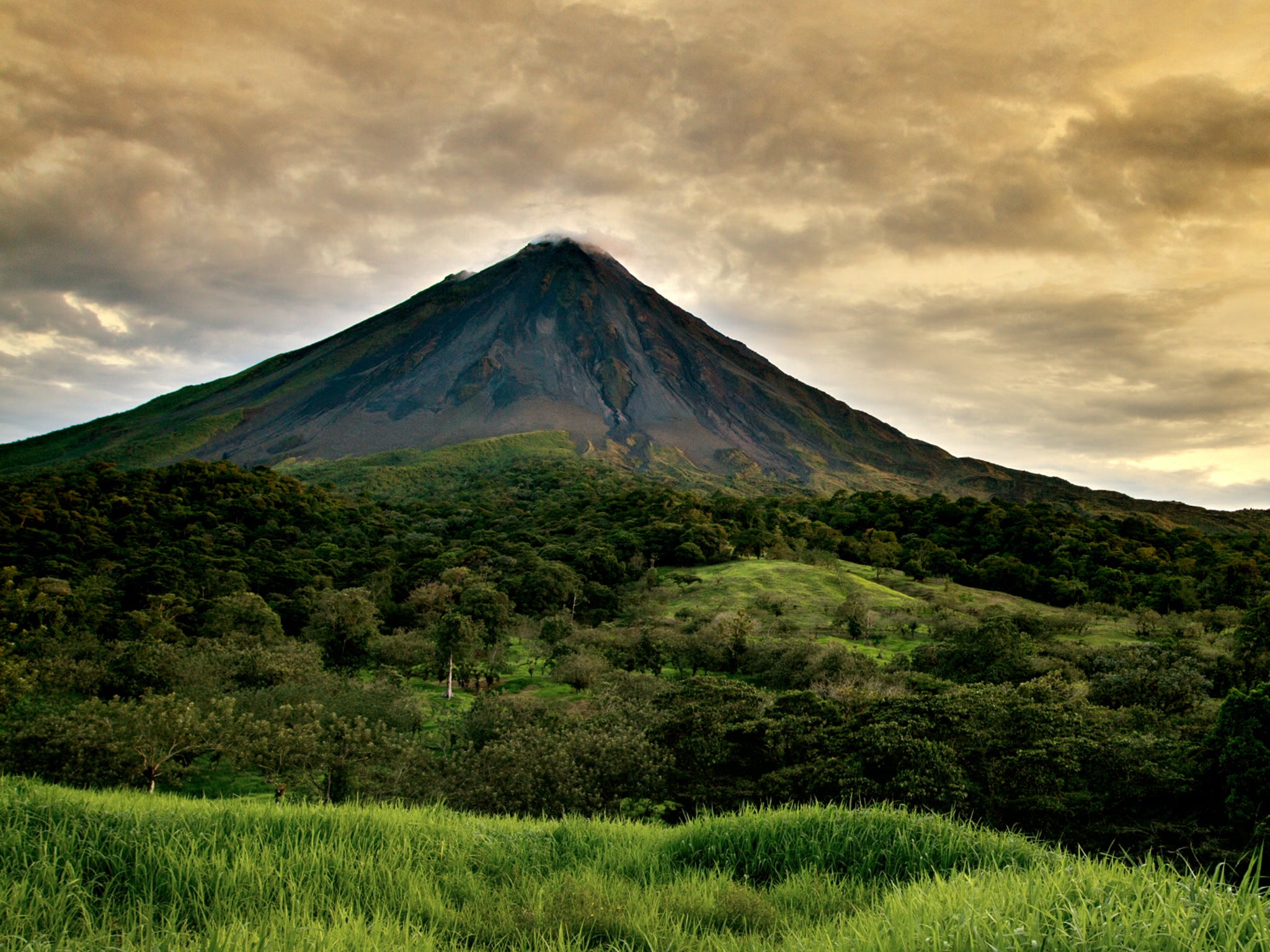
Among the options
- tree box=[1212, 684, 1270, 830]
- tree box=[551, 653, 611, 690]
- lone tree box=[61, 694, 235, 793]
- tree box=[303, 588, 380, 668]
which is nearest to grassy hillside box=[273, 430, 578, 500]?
tree box=[303, 588, 380, 668]

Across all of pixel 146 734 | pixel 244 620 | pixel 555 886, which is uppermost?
pixel 555 886

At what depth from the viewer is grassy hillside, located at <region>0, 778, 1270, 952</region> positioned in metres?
3.29

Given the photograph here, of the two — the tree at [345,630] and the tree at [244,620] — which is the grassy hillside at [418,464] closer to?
the tree at [244,620]

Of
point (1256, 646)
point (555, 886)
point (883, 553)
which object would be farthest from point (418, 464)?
point (555, 886)

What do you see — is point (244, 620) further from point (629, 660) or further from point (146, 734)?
point (146, 734)

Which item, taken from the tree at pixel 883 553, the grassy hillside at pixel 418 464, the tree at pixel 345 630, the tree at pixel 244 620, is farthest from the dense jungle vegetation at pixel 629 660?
the grassy hillside at pixel 418 464

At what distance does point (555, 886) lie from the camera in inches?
207

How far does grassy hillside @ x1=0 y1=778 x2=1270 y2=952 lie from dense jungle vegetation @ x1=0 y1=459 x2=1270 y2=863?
688 cm

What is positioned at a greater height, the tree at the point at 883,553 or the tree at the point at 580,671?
the tree at the point at 883,553

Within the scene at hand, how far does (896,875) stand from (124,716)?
22.9 m

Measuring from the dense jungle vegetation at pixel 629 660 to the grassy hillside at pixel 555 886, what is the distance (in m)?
6.88

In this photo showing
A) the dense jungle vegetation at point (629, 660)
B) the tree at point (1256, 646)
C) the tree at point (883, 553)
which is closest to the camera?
the dense jungle vegetation at point (629, 660)

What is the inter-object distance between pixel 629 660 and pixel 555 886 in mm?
40033

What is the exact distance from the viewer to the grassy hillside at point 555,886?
10.8 ft
